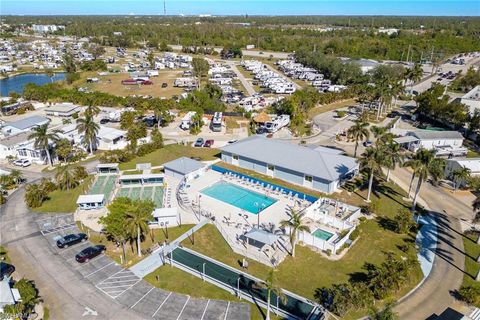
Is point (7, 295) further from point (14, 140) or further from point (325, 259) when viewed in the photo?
point (14, 140)

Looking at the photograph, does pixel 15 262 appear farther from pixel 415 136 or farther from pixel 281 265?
pixel 415 136

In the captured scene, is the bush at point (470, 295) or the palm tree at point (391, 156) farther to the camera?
the palm tree at point (391, 156)

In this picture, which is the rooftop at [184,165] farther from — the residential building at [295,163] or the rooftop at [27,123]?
the rooftop at [27,123]

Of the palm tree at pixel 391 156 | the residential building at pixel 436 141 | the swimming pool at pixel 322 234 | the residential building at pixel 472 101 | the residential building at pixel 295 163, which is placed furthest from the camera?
the residential building at pixel 472 101

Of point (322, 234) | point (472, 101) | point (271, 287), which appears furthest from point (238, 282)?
point (472, 101)

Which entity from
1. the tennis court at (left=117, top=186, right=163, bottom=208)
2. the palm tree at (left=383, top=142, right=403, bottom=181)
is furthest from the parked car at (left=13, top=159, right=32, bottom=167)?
the palm tree at (left=383, top=142, right=403, bottom=181)

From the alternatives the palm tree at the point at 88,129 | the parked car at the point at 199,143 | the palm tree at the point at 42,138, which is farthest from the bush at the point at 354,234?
the palm tree at the point at 42,138
